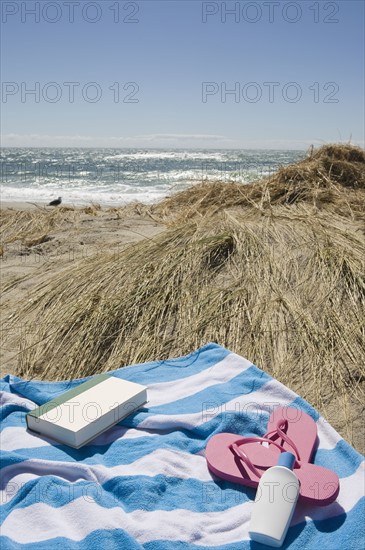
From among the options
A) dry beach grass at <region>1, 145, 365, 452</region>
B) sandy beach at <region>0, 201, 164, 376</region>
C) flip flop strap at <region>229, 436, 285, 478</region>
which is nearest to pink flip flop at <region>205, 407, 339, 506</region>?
flip flop strap at <region>229, 436, 285, 478</region>

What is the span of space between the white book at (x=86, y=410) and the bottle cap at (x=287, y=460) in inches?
29.0

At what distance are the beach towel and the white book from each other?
4cm

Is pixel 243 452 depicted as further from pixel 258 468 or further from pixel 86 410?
pixel 86 410

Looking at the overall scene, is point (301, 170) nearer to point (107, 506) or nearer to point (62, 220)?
point (62, 220)

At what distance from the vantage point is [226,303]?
3369 mm

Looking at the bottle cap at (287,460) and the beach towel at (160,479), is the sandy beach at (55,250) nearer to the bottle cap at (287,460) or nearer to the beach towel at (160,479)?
the beach towel at (160,479)

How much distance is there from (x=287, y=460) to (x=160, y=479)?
1.50ft

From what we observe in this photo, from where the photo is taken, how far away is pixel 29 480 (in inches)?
77.3

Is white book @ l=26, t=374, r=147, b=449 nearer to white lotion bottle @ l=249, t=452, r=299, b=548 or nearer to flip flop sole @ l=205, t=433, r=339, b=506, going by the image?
flip flop sole @ l=205, t=433, r=339, b=506

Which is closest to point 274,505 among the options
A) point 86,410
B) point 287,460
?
point 287,460

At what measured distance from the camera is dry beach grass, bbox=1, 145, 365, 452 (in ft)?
9.59

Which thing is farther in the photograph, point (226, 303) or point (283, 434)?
point (226, 303)

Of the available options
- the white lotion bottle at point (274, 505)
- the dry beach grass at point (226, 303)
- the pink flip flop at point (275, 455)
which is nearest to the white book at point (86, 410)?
the pink flip flop at point (275, 455)

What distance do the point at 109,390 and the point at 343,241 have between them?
2186 mm
